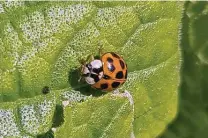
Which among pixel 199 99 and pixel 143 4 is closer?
pixel 143 4

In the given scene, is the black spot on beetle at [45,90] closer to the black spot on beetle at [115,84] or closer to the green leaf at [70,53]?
the green leaf at [70,53]

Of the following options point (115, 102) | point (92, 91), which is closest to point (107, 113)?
point (115, 102)

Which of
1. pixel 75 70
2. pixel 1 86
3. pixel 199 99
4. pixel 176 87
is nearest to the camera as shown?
pixel 1 86

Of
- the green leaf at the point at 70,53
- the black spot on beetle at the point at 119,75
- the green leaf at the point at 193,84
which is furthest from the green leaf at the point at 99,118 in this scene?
the green leaf at the point at 193,84

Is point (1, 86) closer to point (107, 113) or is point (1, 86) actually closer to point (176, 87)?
point (107, 113)

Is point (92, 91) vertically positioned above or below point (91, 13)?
below

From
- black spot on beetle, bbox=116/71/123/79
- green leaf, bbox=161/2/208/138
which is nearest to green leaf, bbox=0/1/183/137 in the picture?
black spot on beetle, bbox=116/71/123/79

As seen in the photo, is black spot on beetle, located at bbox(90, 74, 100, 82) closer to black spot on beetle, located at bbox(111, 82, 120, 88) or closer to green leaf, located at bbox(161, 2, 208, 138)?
black spot on beetle, located at bbox(111, 82, 120, 88)

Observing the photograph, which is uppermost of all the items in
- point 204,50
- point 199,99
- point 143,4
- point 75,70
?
point 143,4
